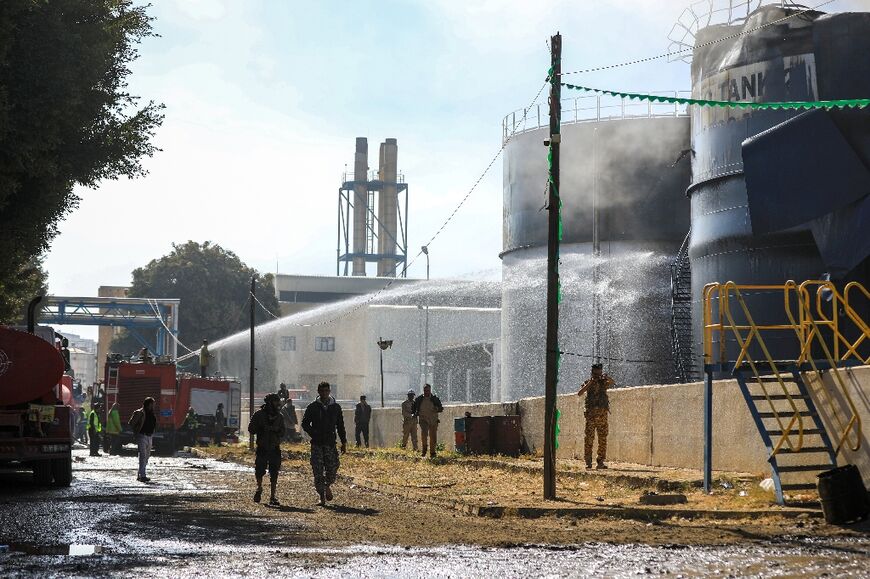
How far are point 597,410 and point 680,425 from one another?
145 cm

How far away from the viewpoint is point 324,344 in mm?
93312

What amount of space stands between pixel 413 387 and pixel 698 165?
209 feet

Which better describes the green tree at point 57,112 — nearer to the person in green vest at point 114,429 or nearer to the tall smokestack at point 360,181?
the person in green vest at point 114,429

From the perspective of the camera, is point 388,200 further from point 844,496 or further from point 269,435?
point 844,496

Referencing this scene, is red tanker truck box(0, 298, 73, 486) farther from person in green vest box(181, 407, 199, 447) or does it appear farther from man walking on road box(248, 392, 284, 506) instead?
person in green vest box(181, 407, 199, 447)

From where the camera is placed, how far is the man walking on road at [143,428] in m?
22.3

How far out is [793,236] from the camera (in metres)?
24.4

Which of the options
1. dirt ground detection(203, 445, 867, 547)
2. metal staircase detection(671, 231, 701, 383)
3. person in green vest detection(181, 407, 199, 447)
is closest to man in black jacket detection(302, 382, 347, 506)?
dirt ground detection(203, 445, 867, 547)

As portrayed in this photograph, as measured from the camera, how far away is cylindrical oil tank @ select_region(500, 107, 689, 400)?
138 ft

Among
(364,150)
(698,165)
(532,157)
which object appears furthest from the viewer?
(364,150)

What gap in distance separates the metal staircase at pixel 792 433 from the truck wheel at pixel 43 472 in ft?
37.4

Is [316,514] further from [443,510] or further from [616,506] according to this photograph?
[616,506]

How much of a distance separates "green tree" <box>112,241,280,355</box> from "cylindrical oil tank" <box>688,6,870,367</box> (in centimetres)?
5720

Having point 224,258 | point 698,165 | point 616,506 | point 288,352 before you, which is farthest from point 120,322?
point 616,506
